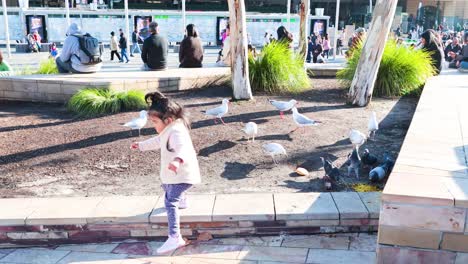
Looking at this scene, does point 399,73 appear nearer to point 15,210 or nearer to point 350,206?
point 350,206

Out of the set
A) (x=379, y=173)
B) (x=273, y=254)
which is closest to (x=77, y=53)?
(x=379, y=173)

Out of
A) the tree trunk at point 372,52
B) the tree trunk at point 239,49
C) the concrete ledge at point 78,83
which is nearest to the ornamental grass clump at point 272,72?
the tree trunk at point 239,49

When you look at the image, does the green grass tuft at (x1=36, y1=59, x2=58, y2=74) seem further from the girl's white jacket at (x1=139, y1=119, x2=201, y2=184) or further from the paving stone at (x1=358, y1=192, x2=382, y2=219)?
the paving stone at (x1=358, y1=192, x2=382, y2=219)

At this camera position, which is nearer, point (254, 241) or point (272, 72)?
point (254, 241)

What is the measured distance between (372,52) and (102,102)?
516 cm

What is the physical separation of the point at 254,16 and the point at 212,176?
2177 cm

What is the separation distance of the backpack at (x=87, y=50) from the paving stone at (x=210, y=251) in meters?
7.33

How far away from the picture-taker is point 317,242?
13.4 feet

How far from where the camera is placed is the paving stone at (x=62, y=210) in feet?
13.6

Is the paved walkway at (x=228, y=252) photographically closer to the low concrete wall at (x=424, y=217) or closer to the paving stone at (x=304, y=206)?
the paving stone at (x=304, y=206)

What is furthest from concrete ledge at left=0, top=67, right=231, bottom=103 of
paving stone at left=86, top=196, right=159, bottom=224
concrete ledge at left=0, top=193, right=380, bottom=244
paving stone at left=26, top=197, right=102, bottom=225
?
concrete ledge at left=0, top=193, right=380, bottom=244

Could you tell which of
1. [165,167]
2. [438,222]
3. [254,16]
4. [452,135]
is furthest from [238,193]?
Answer: [254,16]

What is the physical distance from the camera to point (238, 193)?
4922mm

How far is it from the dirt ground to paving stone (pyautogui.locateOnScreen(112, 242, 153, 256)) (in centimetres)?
99
